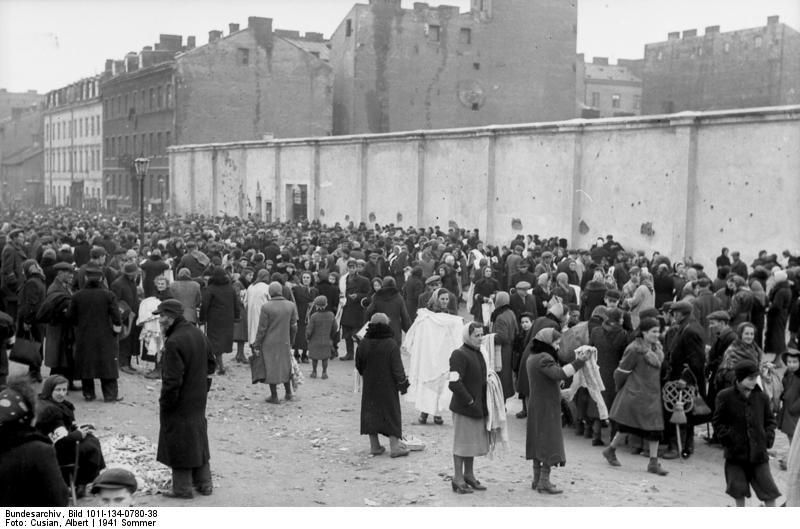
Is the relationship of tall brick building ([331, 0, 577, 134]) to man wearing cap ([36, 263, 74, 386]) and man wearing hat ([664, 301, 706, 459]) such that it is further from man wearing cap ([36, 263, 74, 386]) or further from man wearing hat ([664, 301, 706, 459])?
man wearing hat ([664, 301, 706, 459])

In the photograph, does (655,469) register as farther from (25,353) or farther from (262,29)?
(262,29)

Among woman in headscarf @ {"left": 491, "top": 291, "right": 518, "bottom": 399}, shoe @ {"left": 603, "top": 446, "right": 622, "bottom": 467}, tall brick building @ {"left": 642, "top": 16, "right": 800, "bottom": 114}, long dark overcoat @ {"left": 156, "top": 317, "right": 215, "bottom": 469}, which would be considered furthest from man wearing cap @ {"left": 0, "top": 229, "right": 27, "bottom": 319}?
tall brick building @ {"left": 642, "top": 16, "right": 800, "bottom": 114}

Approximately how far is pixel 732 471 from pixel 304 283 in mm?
9955

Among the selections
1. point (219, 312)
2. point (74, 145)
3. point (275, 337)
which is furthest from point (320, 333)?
point (74, 145)

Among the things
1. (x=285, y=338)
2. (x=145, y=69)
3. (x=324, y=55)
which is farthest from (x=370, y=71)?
(x=285, y=338)

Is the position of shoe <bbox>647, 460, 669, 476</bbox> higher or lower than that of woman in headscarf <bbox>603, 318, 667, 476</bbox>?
lower

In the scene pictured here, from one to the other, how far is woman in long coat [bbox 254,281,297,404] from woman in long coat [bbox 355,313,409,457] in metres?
2.77

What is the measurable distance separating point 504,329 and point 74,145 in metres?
75.2

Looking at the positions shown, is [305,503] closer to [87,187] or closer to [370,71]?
[370,71]

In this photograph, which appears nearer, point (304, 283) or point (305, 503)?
point (305, 503)

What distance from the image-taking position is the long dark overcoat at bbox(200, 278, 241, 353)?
1477 centimetres

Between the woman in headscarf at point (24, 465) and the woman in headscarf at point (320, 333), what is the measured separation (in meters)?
9.36

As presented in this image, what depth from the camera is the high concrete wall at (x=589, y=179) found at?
22484 millimetres

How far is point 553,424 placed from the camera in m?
9.27
